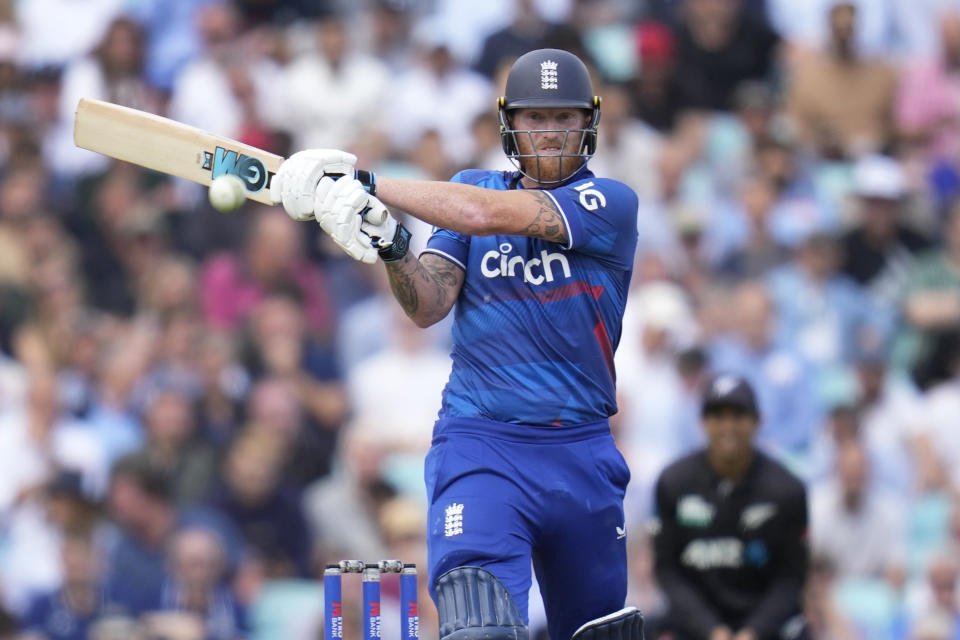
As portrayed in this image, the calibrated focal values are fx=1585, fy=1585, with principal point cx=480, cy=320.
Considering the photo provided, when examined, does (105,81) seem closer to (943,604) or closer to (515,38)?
(515,38)

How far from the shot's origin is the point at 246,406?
391 inches

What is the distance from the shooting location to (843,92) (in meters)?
12.2

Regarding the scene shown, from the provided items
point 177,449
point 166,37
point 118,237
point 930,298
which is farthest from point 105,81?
point 930,298

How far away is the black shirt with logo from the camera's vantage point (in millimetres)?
7293

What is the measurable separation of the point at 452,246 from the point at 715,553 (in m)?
2.62

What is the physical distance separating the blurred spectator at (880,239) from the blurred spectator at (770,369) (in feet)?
2.90

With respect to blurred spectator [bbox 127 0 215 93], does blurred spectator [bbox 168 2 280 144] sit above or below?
below

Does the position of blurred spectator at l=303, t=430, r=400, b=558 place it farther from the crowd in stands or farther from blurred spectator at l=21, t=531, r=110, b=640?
blurred spectator at l=21, t=531, r=110, b=640

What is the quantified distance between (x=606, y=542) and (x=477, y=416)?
1.99ft

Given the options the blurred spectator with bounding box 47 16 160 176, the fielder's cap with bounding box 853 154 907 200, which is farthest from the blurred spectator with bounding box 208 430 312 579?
the fielder's cap with bounding box 853 154 907 200

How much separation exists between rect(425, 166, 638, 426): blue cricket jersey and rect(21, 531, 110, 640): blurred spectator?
170 inches

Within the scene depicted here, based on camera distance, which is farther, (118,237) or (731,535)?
(118,237)

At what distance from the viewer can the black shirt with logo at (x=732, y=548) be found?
7.29 meters

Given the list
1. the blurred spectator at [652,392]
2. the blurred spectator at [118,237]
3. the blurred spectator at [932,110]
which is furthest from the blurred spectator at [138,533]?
the blurred spectator at [932,110]
